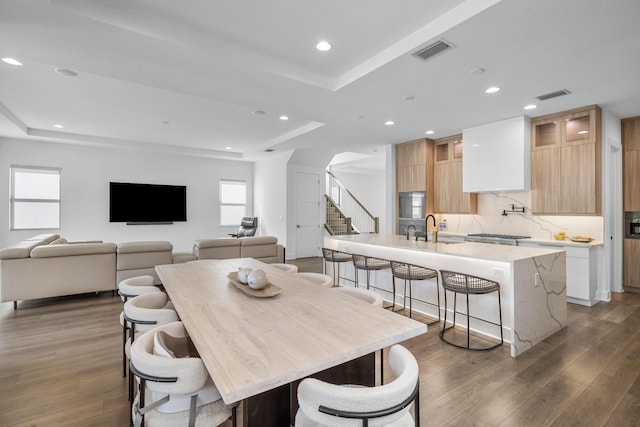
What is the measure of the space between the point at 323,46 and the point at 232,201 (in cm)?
725

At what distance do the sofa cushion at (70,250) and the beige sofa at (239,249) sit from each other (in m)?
1.33

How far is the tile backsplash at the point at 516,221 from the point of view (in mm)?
4652

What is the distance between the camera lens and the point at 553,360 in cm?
270

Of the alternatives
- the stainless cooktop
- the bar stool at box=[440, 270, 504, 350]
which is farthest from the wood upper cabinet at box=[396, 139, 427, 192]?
the bar stool at box=[440, 270, 504, 350]

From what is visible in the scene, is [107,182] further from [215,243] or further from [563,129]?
[563,129]

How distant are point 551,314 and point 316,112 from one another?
381 centimetres

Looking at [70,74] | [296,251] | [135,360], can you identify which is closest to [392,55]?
[135,360]

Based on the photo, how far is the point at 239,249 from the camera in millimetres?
5750

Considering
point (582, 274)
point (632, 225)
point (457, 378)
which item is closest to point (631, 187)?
point (632, 225)

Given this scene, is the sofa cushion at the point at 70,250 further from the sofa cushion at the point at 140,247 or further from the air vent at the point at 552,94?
the air vent at the point at 552,94

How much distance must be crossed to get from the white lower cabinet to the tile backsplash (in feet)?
1.50

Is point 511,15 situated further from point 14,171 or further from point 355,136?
point 14,171

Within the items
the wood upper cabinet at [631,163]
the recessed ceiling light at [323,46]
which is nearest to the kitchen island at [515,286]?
the recessed ceiling light at [323,46]

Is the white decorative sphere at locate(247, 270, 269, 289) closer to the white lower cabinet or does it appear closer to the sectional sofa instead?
the sectional sofa
